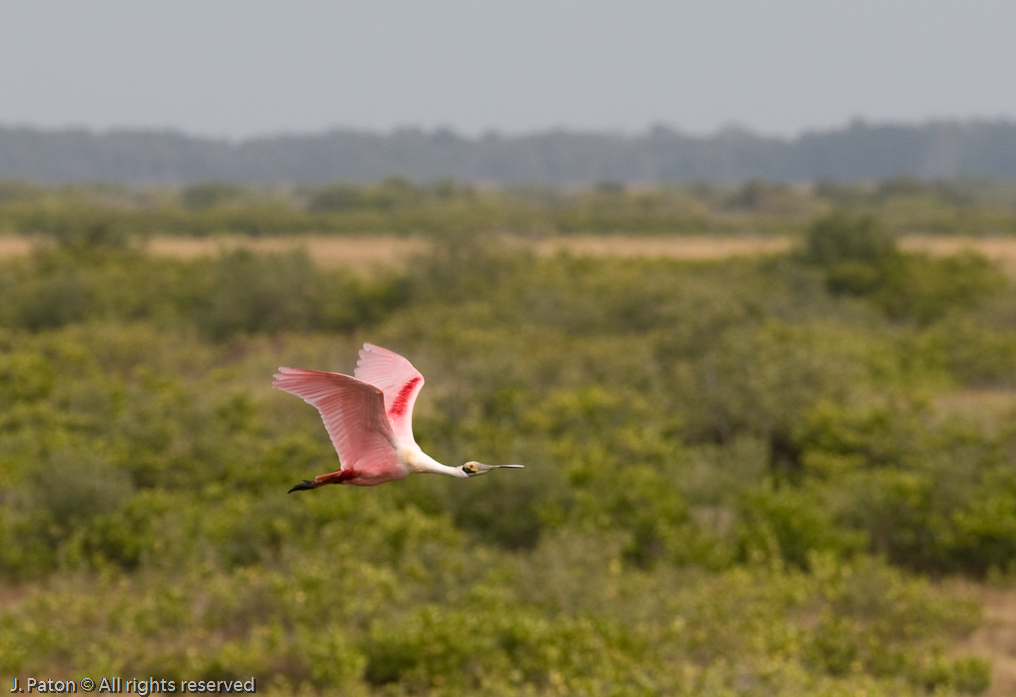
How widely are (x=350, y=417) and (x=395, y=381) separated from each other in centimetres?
79

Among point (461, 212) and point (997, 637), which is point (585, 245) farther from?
point (997, 637)

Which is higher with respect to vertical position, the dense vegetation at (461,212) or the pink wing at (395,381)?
the pink wing at (395,381)

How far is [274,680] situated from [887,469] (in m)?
11.9

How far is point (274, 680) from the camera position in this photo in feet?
48.4

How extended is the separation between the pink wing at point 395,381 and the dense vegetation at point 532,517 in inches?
309

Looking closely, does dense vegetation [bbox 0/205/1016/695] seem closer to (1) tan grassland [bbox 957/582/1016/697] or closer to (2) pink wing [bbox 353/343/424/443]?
(1) tan grassland [bbox 957/582/1016/697]

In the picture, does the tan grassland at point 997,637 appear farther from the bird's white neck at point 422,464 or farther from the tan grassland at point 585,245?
the tan grassland at point 585,245

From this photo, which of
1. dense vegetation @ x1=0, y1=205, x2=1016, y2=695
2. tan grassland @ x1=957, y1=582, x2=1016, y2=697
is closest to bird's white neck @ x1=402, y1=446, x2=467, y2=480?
dense vegetation @ x1=0, y1=205, x2=1016, y2=695

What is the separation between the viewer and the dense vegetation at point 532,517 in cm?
1478

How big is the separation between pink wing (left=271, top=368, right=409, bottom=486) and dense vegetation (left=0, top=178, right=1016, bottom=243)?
137ft

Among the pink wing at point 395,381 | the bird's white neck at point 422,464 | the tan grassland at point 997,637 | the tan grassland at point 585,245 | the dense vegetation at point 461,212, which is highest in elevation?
the pink wing at point 395,381

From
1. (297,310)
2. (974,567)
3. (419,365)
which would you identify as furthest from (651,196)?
(974,567)

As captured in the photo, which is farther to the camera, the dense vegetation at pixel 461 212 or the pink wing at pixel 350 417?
the dense vegetation at pixel 461 212

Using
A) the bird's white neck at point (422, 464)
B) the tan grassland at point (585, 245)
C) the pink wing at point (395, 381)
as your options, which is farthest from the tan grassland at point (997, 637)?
the tan grassland at point (585, 245)
